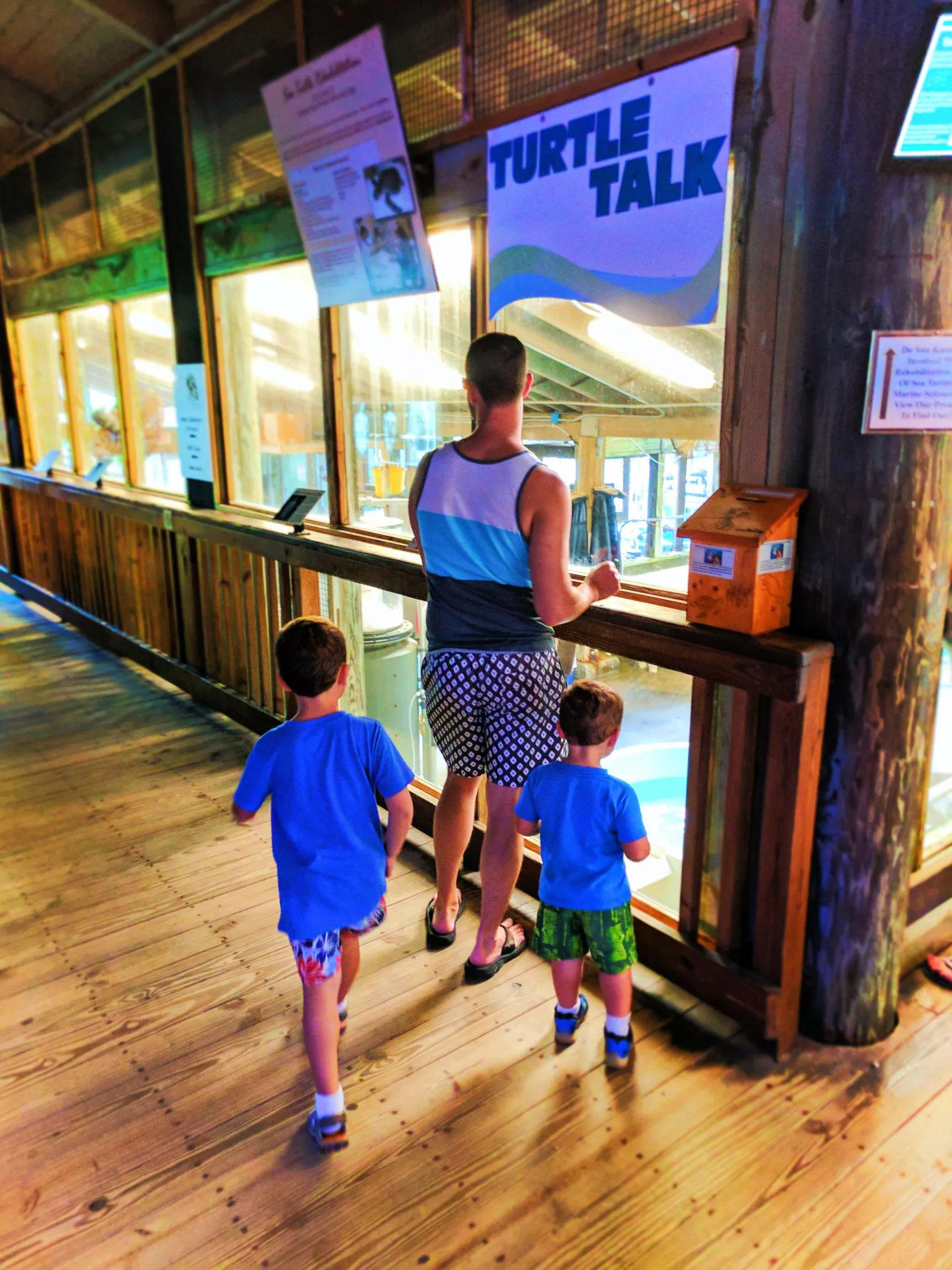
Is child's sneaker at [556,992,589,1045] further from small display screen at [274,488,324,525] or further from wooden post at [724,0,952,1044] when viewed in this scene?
small display screen at [274,488,324,525]

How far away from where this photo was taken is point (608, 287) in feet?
7.70

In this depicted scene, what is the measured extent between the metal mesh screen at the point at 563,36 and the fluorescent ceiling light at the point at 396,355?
0.95 metres

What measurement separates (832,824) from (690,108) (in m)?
1.69

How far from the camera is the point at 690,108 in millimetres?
2090

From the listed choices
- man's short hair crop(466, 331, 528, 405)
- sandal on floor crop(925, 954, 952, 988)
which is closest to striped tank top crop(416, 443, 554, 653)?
man's short hair crop(466, 331, 528, 405)

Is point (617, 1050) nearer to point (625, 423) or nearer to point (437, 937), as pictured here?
point (437, 937)

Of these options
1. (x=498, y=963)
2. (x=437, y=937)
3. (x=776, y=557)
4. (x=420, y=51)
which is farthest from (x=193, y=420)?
(x=776, y=557)

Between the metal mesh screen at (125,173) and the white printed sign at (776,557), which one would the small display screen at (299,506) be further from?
the white printed sign at (776,557)

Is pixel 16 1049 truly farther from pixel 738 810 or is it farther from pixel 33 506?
pixel 33 506

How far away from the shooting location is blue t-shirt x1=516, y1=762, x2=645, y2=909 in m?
1.98

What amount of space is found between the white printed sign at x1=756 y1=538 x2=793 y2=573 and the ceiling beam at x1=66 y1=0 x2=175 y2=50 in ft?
13.3

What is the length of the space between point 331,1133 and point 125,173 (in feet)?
16.7

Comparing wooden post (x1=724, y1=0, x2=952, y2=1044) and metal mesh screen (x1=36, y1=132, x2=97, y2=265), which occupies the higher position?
metal mesh screen (x1=36, y1=132, x2=97, y2=265)

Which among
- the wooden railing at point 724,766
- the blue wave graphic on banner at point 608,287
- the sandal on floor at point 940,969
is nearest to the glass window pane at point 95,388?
the wooden railing at point 724,766
